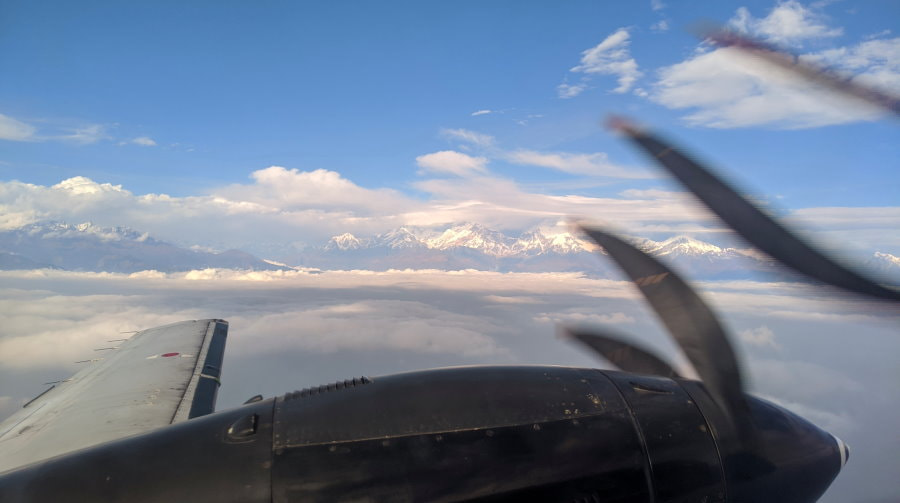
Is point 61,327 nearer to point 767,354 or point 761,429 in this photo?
point 761,429

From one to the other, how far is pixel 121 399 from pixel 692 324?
8042 mm

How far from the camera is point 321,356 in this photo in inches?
2148

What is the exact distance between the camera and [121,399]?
686 cm

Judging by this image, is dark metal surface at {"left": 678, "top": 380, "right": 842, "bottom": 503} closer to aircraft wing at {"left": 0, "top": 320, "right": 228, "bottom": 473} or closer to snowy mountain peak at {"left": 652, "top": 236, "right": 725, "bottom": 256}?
snowy mountain peak at {"left": 652, "top": 236, "right": 725, "bottom": 256}

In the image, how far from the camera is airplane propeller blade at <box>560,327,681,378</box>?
466cm

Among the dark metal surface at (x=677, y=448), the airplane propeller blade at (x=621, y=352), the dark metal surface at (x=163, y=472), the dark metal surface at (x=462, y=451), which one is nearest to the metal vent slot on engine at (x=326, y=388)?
the dark metal surface at (x=462, y=451)

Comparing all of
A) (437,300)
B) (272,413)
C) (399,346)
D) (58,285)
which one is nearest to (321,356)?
(399,346)

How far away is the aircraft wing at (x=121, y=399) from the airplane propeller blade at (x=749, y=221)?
22.0 ft

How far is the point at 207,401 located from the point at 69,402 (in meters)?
2.59

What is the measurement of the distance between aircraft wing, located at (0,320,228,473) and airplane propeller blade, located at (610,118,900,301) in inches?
264

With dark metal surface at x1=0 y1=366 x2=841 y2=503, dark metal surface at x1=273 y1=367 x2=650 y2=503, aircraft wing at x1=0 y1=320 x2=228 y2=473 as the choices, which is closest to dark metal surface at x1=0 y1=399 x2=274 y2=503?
dark metal surface at x1=0 y1=366 x2=841 y2=503

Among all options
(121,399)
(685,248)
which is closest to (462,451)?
(121,399)

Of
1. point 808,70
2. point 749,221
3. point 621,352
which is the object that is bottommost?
point 621,352

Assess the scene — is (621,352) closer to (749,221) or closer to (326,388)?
(749,221)
